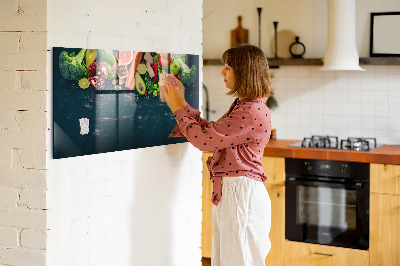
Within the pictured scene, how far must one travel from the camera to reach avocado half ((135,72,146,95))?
274 cm

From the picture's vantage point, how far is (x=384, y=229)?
403 cm

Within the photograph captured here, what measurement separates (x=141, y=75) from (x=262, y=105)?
1.89 ft

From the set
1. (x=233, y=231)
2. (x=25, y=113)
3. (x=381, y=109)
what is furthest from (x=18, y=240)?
(x=381, y=109)

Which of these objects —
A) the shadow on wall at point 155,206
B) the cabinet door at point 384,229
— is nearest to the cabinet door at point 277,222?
the cabinet door at point 384,229

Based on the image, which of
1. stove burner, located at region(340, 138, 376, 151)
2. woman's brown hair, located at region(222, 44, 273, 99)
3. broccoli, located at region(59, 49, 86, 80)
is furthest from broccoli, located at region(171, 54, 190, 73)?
stove burner, located at region(340, 138, 376, 151)

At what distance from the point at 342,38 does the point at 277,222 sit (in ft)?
4.77

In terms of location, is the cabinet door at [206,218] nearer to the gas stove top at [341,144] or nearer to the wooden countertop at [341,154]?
the wooden countertop at [341,154]

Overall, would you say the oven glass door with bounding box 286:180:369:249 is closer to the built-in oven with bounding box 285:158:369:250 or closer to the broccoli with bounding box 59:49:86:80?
the built-in oven with bounding box 285:158:369:250

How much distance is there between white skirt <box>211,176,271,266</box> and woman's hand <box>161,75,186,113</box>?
0.40m

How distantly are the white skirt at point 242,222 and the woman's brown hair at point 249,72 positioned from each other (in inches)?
15.8

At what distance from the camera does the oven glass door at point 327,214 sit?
4137 mm

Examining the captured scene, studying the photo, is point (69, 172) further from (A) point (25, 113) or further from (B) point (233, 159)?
(B) point (233, 159)

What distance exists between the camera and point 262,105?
2.76m

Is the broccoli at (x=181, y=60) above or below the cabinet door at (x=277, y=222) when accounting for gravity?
above
